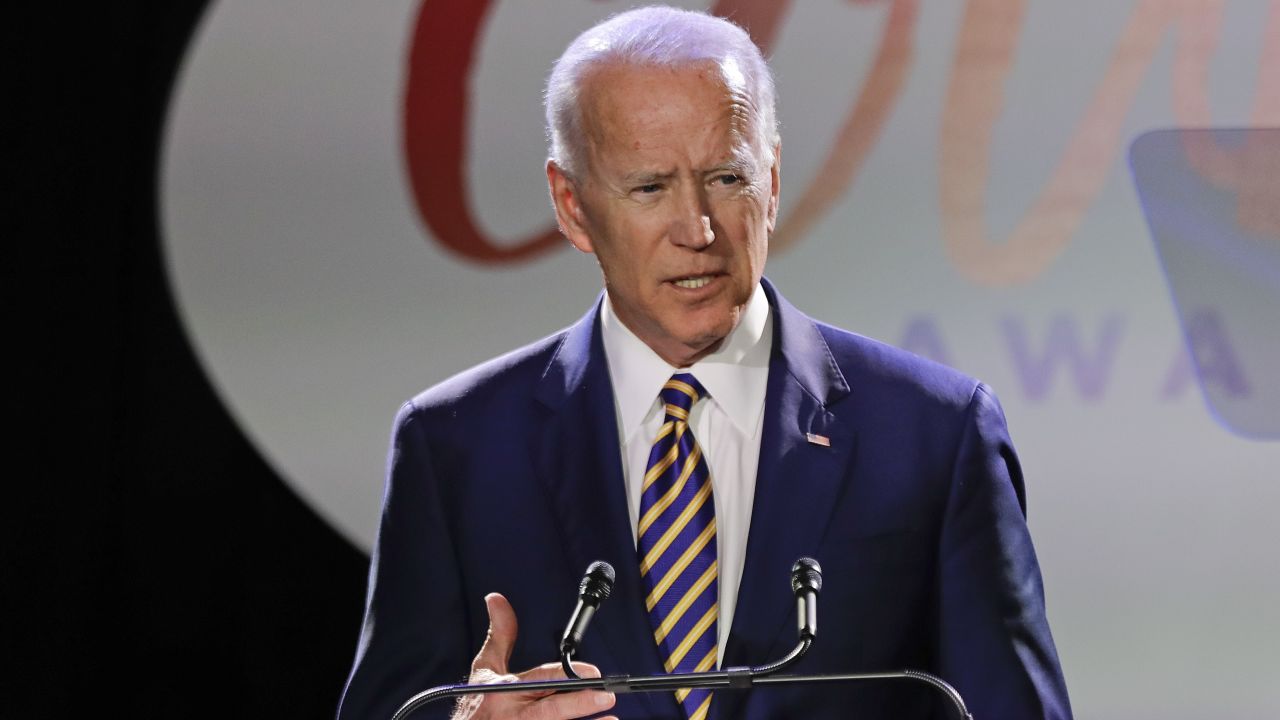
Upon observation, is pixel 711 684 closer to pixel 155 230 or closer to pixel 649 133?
pixel 649 133

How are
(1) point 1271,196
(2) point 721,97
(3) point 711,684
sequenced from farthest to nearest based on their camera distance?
(1) point 1271,196
(2) point 721,97
(3) point 711,684

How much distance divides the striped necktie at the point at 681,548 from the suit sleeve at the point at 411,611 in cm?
27

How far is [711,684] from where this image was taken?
4.73 ft

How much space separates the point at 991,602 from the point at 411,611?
740 mm

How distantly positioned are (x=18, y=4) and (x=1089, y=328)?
2.43 metres

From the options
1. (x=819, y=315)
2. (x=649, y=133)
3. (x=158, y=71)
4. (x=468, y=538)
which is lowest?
(x=468, y=538)

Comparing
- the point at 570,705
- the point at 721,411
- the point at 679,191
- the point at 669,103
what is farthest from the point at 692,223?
the point at 570,705

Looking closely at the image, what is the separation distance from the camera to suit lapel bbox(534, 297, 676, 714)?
1.74 metres

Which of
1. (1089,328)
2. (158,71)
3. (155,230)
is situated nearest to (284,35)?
(158,71)

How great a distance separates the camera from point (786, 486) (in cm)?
178

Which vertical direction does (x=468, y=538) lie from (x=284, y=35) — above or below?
below

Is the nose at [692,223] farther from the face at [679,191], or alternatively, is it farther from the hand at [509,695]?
the hand at [509,695]

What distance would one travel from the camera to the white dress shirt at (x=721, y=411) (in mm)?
1833

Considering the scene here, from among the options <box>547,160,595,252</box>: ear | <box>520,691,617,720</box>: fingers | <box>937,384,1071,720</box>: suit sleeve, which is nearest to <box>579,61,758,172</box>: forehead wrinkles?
<box>547,160,595,252</box>: ear
